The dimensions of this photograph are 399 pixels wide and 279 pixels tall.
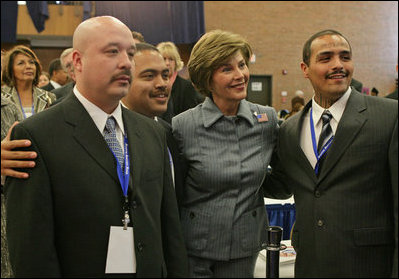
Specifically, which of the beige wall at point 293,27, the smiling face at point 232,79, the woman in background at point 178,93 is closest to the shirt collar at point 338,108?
the smiling face at point 232,79

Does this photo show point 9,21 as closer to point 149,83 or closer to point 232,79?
point 149,83

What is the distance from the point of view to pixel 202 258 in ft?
6.23

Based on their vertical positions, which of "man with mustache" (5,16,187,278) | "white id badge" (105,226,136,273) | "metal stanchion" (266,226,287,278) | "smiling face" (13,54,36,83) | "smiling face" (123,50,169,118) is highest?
"smiling face" (13,54,36,83)

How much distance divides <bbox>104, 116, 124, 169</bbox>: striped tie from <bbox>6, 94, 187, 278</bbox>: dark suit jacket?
46 millimetres

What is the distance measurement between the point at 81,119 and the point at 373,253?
1183mm

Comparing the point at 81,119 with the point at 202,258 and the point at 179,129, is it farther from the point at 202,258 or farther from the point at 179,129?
the point at 202,258

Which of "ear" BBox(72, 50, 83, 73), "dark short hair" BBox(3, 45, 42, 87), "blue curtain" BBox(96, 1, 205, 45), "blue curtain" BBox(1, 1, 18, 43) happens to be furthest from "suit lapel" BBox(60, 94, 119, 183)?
"blue curtain" BBox(1, 1, 18, 43)

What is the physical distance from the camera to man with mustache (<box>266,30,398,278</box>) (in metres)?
1.63

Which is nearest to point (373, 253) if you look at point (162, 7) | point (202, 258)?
point (202, 258)

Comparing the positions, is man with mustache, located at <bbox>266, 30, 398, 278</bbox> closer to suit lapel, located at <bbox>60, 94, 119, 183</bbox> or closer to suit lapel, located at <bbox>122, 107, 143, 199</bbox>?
suit lapel, located at <bbox>122, 107, 143, 199</bbox>

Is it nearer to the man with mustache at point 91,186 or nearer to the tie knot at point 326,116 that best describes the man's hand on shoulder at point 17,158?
the man with mustache at point 91,186

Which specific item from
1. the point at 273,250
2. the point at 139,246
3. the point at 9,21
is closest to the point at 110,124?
the point at 139,246

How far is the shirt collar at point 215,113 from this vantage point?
6.51 feet

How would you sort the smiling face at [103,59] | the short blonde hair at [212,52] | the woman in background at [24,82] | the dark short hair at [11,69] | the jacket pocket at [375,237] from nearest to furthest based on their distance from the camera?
the smiling face at [103,59] < the jacket pocket at [375,237] < the short blonde hair at [212,52] < the woman in background at [24,82] < the dark short hair at [11,69]
